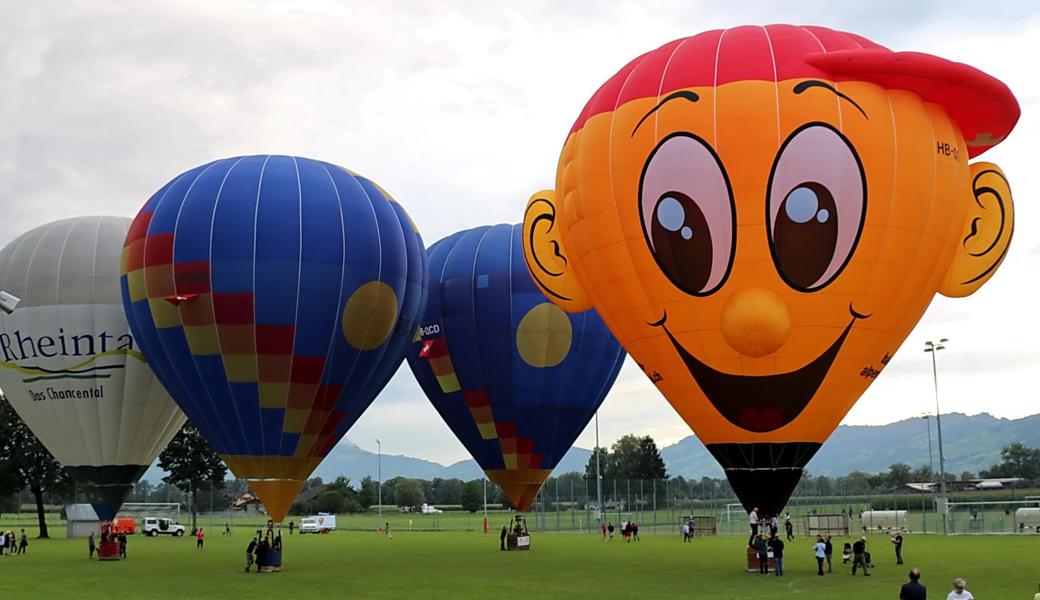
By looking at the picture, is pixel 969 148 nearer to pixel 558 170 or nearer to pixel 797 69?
pixel 797 69

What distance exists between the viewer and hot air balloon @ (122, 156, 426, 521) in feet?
77.8

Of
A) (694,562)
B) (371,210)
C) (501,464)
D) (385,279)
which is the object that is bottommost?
(694,562)

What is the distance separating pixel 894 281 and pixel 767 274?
90.1 inches

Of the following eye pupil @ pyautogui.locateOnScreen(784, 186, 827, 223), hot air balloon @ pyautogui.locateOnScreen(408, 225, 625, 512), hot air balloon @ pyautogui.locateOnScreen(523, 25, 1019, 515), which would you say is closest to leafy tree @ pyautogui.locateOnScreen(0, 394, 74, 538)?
hot air balloon @ pyautogui.locateOnScreen(408, 225, 625, 512)

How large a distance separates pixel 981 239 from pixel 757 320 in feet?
15.6

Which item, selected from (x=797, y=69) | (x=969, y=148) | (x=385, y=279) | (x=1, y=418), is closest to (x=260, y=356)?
(x=385, y=279)

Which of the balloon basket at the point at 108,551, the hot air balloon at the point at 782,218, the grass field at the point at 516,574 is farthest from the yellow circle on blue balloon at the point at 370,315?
the balloon basket at the point at 108,551

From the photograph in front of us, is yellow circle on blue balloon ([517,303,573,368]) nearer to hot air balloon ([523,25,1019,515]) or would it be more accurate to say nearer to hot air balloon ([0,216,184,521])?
hot air balloon ([523,25,1019,515])

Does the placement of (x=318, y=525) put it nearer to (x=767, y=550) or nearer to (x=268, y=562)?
(x=268, y=562)

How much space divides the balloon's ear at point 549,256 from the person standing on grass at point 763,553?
19.2ft

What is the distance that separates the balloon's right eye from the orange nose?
48 centimetres

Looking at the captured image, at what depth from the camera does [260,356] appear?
23.7 metres

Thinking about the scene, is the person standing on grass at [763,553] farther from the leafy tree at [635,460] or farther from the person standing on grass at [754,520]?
the leafy tree at [635,460]

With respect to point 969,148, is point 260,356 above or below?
below
